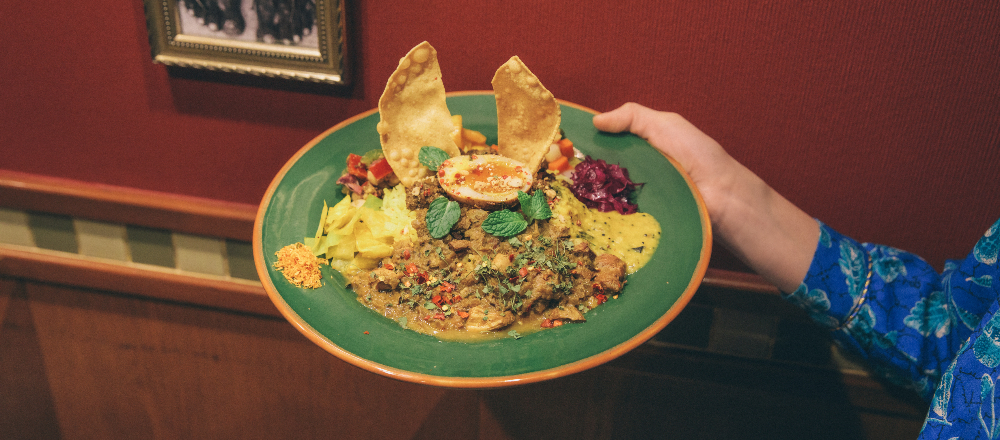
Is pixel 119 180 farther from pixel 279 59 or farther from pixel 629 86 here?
pixel 629 86

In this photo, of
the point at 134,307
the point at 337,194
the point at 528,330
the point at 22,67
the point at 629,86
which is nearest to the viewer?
the point at 528,330

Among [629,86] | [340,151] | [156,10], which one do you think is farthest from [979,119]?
[156,10]

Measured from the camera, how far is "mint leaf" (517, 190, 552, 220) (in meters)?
1.80

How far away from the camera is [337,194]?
198 cm

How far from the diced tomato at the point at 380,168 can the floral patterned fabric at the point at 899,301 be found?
154cm

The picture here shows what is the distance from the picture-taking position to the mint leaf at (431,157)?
1.99m

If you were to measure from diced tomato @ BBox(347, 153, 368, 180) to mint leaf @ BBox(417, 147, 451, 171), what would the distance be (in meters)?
0.20

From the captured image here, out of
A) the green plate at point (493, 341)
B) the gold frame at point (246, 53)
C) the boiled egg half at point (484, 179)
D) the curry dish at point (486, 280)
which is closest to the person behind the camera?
the green plate at point (493, 341)

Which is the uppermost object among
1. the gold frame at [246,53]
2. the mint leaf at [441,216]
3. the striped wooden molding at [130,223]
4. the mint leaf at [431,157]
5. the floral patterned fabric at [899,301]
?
the gold frame at [246,53]

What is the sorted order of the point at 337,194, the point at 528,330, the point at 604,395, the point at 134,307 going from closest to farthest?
1. the point at 528,330
2. the point at 337,194
3. the point at 604,395
4. the point at 134,307

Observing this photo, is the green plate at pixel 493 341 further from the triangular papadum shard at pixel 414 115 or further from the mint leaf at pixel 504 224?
the mint leaf at pixel 504 224

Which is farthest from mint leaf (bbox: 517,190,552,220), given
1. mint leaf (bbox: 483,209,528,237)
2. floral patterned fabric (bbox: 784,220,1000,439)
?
floral patterned fabric (bbox: 784,220,1000,439)

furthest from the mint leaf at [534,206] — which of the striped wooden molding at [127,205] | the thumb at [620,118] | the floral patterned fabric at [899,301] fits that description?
the striped wooden molding at [127,205]

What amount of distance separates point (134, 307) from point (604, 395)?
2.59m
